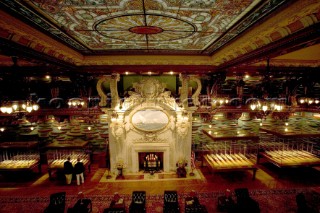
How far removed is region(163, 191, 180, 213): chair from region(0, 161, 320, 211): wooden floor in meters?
1.55

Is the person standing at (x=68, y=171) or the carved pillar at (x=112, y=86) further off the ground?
the carved pillar at (x=112, y=86)

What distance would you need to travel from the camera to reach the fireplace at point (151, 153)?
9867 mm

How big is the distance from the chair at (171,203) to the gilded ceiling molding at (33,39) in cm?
640

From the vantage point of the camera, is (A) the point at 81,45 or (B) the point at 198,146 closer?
(A) the point at 81,45

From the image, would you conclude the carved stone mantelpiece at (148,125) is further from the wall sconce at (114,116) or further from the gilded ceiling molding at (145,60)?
the gilded ceiling molding at (145,60)

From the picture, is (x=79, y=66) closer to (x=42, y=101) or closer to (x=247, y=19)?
(x=42, y=101)

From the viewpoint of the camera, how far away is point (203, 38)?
5.35m

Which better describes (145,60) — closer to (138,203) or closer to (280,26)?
(280,26)

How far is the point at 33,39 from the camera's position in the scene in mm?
4465

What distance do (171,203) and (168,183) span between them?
249 centimetres

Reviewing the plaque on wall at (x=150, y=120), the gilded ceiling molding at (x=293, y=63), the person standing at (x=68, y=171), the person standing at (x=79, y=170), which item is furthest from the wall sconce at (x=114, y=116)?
the gilded ceiling molding at (x=293, y=63)

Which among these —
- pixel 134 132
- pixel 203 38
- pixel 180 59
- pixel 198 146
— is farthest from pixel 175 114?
pixel 203 38

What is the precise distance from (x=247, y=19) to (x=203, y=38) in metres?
1.62

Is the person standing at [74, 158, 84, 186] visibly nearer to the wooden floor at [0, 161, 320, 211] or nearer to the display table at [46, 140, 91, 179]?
the wooden floor at [0, 161, 320, 211]
